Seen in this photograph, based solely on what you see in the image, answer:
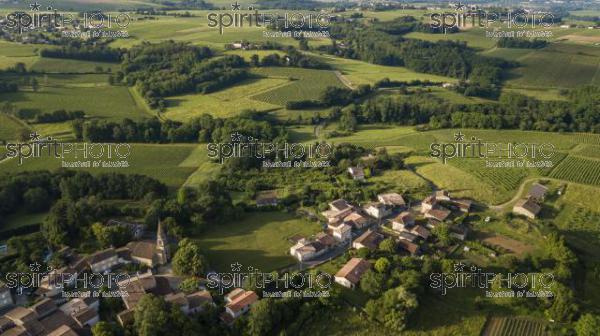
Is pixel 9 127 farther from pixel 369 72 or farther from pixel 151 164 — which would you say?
pixel 369 72

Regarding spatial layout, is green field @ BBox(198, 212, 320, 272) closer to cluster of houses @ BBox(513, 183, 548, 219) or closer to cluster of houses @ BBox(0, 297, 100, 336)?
cluster of houses @ BBox(0, 297, 100, 336)

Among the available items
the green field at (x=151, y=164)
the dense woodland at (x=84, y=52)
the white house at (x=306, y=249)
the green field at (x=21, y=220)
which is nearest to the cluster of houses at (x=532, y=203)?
the white house at (x=306, y=249)

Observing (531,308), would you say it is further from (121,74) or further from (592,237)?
(121,74)

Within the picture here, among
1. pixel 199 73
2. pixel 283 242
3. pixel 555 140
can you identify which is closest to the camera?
pixel 283 242

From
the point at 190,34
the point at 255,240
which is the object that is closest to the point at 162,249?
the point at 255,240

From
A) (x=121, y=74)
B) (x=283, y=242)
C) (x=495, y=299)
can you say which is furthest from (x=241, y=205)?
(x=121, y=74)

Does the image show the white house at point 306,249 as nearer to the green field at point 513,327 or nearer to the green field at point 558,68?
the green field at point 513,327

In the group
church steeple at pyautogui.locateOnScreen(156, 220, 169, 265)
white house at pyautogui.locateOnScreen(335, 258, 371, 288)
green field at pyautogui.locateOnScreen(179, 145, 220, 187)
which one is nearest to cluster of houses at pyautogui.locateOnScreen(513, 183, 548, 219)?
white house at pyautogui.locateOnScreen(335, 258, 371, 288)
